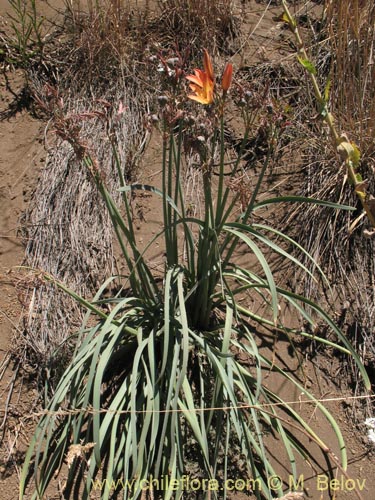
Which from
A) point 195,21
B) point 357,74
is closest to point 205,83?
point 357,74

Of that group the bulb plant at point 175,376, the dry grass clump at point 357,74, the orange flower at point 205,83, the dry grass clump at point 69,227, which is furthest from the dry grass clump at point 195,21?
the orange flower at point 205,83

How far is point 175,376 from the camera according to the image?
81.8 inches

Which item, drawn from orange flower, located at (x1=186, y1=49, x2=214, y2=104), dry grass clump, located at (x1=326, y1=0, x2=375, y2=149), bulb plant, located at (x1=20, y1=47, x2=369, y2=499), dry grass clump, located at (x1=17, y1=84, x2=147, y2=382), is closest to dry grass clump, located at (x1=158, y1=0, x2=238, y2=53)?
dry grass clump, located at (x1=17, y1=84, x2=147, y2=382)

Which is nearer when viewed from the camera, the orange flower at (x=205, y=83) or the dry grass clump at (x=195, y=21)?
the orange flower at (x=205, y=83)

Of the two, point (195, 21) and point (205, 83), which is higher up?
point (195, 21)

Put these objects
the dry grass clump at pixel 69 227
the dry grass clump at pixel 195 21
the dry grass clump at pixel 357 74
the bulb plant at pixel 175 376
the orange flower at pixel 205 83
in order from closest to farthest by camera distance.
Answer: the orange flower at pixel 205 83, the bulb plant at pixel 175 376, the dry grass clump at pixel 69 227, the dry grass clump at pixel 357 74, the dry grass clump at pixel 195 21

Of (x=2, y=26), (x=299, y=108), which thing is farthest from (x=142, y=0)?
(x=299, y=108)

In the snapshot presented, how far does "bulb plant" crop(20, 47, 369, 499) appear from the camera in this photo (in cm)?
201

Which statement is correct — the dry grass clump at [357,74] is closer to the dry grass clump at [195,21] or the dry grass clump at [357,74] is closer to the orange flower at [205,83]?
the dry grass clump at [195,21]

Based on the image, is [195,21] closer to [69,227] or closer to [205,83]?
[69,227]

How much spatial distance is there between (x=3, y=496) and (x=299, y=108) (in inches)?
92.9

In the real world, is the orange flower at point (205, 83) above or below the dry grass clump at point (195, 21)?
below

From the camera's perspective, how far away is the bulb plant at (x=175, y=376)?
201 centimetres

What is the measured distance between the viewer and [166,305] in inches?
81.7
